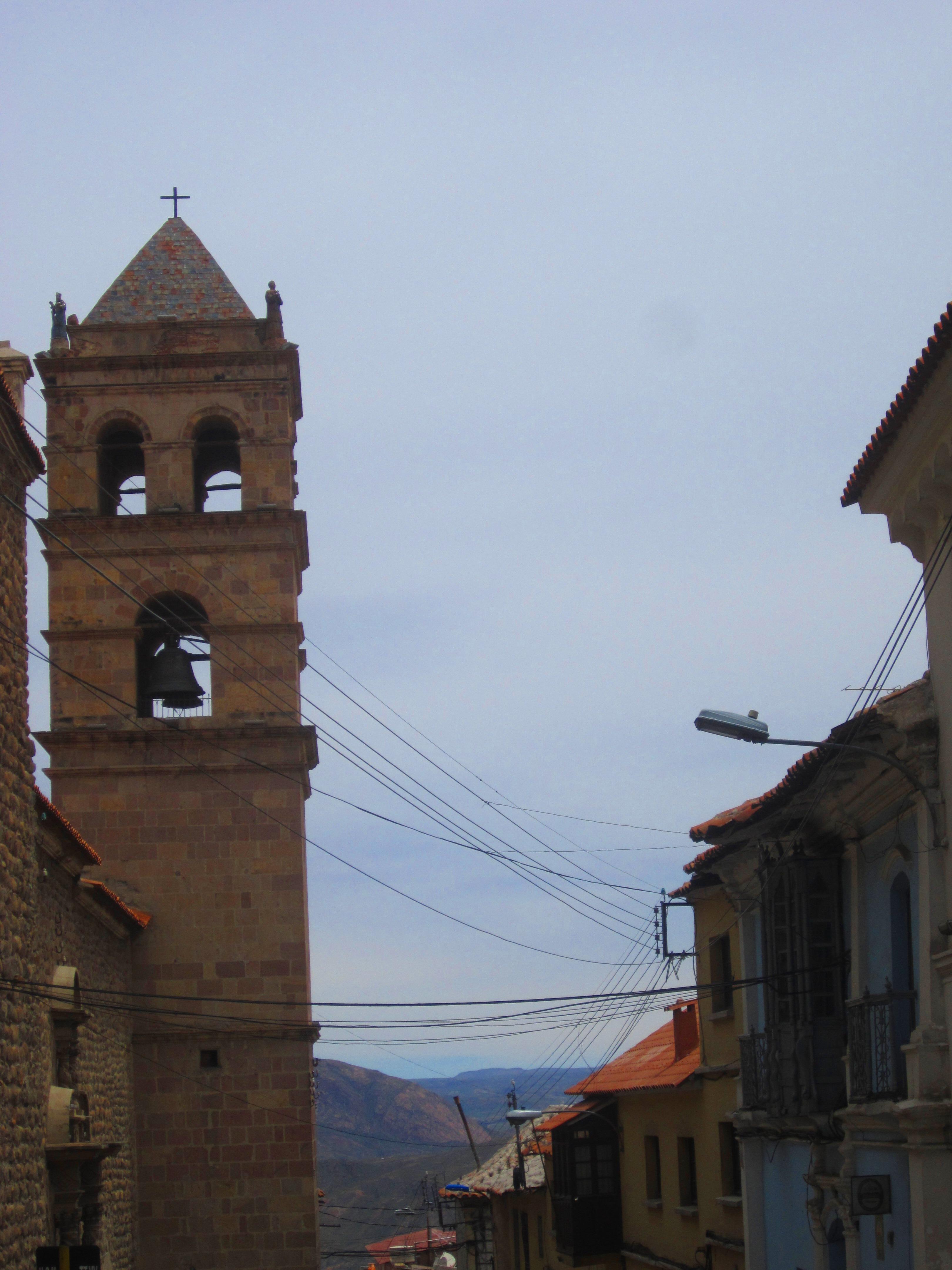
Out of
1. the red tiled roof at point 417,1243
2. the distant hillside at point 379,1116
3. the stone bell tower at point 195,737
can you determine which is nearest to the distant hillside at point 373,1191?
the red tiled roof at point 417,1243

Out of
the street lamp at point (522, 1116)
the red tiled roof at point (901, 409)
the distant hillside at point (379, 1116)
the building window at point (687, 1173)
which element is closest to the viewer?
the red tiled roof at point (901, 409)

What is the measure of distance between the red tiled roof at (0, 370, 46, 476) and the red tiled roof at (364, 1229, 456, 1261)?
40.5 meters

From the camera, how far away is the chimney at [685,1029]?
86.5 feet

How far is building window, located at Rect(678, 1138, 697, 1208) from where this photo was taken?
23797 millimetres

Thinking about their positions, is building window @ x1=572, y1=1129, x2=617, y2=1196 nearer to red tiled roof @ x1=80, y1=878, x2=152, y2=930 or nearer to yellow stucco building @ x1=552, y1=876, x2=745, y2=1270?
yellow stucco building @ x1=552, y1=876, x2=745, y2=1270

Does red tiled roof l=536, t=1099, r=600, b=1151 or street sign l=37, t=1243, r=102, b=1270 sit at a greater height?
street sign l=37, t=1243, r=102, b=1270

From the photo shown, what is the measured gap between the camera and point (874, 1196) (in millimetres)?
13273

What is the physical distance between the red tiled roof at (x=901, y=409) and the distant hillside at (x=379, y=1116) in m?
160

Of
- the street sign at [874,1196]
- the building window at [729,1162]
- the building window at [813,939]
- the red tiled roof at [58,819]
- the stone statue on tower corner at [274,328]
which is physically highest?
the stone statue on tower corner at [274,328]

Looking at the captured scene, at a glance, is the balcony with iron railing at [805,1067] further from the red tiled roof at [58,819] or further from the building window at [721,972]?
the red tiled roof at [58,819]

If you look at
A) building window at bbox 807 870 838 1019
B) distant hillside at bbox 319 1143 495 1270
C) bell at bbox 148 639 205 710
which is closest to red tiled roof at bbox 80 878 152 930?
bell at bbox 148 639 205 710

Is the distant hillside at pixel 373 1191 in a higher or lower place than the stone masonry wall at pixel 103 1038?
lower

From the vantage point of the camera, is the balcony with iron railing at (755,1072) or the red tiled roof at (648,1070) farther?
the red tiled roof at (648,1070)

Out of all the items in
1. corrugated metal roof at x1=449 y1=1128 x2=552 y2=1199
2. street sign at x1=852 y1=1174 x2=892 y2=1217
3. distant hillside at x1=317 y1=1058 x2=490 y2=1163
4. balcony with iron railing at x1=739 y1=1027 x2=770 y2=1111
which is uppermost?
balcony with iron railing at x1=739 y1=1027 x2=770 y2=1111
